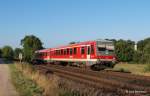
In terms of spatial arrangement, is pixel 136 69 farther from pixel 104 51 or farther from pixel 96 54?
pixel 96 54

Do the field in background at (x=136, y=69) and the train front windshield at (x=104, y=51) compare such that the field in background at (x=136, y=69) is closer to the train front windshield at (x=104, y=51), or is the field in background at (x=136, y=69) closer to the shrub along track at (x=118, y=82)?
the train front windshield at (x=104, y=51)

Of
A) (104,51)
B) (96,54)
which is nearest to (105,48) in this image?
(104,51)

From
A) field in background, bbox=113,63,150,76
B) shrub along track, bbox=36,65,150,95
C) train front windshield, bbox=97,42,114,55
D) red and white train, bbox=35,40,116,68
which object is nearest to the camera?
shrub along track, bbox=36,65,150,95

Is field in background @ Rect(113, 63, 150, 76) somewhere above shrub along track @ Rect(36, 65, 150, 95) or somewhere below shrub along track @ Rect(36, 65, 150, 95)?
above

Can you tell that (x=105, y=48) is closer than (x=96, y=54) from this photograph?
No

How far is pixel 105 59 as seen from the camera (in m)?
37.3

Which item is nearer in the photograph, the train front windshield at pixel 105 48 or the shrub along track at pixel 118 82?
the shrub along track at pixel 118 82

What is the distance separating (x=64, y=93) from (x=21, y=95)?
6.44ft

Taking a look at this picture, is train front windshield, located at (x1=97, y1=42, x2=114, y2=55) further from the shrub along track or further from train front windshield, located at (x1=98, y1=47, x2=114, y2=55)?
the shrub along track

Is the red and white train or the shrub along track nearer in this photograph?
the shrub along track

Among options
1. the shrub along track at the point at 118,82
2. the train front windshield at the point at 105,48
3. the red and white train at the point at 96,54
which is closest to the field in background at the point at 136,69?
the red and white train at the point at 96,54

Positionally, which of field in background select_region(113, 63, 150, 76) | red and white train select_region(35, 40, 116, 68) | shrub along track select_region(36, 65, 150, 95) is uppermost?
red and white train select_region(35, 40, 116, 68)

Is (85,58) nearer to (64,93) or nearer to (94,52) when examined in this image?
(94,52)

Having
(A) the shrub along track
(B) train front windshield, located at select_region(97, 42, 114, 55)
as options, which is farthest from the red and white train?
(A) the shrub along track
